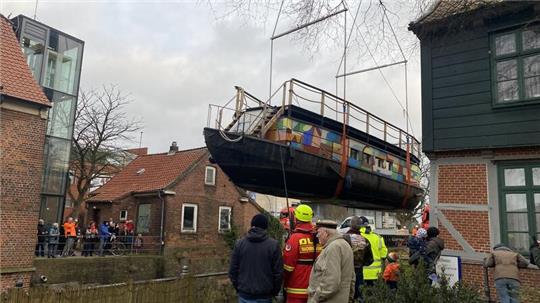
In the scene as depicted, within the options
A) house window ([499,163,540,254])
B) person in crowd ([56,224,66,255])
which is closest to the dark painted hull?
house window ([499,163,540,254])

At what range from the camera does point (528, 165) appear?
8891 mm

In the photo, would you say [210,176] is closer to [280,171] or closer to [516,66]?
[280,171]

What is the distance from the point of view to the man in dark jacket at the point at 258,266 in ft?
15.7

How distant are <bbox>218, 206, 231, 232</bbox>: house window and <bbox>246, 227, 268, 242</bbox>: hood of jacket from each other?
22.7 m

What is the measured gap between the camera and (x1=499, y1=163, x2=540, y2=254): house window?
868 centimetres

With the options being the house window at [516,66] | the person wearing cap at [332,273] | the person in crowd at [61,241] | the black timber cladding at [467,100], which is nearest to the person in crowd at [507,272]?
the black timber cladding at [467,100]

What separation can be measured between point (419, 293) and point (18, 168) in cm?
1243

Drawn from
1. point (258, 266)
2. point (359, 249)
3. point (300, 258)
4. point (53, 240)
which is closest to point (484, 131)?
point (359, 249)

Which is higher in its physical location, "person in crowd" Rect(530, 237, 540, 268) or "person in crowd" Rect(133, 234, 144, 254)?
"person in crowd" Rect(530, 237, 540, 268)

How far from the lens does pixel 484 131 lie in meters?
9.35

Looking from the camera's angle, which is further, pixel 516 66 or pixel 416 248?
pixel 516 66

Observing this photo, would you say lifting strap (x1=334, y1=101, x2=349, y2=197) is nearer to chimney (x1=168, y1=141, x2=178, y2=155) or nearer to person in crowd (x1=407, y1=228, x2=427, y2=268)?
person in crowd (x1=407, y1=228, x2=427, y2=268)

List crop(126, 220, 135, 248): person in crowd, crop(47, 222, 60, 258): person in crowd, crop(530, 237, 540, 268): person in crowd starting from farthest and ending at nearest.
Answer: crop(126, 220, 135, 248): person in crowd → crop(47, 222, 60, 258): person in crowd → crop(530, 237, 540, 268): person in crowd

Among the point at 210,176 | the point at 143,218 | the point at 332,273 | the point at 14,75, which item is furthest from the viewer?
the point at 210,176
